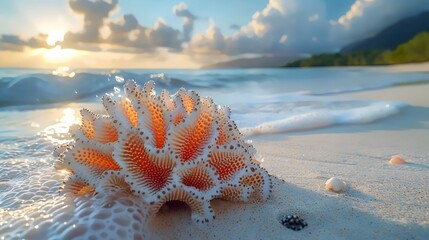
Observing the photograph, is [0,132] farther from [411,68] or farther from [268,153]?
[411,68]

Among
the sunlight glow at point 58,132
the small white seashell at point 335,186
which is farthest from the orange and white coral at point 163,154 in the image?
the sunlight glow at point 58,132

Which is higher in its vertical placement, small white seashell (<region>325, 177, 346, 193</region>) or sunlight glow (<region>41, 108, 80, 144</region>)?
small white seashell (<region>325, 177, 346, 193</region>)

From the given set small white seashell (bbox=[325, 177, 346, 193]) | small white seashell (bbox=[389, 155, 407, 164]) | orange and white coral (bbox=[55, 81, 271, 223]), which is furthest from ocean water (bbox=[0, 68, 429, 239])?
small white seashell (bbox=[389, 155, 407, 164])

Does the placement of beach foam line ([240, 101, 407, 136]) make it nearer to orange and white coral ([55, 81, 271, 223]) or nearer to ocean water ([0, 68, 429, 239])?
ocean water ([0, 68, 429, 239])

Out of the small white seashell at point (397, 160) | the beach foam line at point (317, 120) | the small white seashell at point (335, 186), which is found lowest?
the beach foam line at point (317, 120)

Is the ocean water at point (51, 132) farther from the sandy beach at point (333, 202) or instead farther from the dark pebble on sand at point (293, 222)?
the dark pebble on sand at point (293, 222)

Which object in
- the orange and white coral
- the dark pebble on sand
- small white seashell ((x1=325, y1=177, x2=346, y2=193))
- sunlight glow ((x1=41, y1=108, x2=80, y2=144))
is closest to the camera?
the orange and white coral
